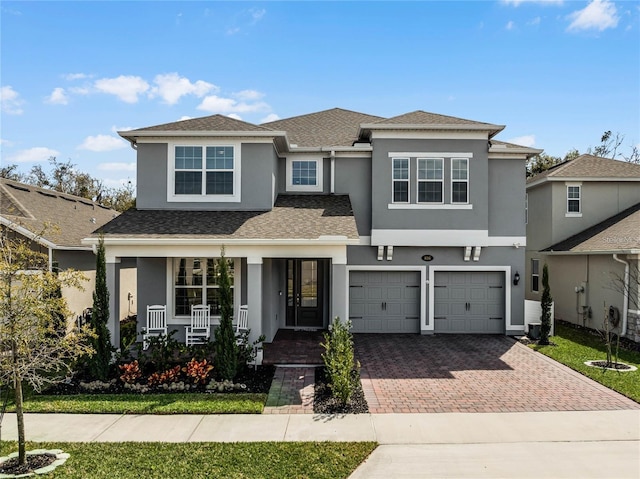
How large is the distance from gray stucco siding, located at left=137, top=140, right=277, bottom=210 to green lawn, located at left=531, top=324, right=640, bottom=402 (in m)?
9.05

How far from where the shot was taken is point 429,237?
13.0 meters

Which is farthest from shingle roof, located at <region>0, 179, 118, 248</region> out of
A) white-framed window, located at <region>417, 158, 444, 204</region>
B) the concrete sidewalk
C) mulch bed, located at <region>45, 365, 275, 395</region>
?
white-framed window, located at <region>417, 158, 444, 204</region>

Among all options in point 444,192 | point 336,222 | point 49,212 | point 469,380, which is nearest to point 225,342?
point 336,222

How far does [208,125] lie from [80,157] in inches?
1239

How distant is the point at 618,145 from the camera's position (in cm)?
3578

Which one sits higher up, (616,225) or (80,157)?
(80,157)

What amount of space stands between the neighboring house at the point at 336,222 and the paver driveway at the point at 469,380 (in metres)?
1.68

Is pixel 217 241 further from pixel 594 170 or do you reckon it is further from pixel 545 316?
pixel 594 170

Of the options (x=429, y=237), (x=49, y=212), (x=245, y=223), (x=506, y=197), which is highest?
(x=506, y=197)

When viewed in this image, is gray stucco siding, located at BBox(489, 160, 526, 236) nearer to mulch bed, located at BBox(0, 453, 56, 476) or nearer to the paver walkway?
the paver walkway

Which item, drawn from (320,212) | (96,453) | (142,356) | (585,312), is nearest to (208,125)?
(320,212)

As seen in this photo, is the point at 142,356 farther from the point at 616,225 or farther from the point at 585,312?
the point at 616,225

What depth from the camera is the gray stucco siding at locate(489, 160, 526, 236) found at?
13609 mm

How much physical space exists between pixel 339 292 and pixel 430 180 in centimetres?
508
